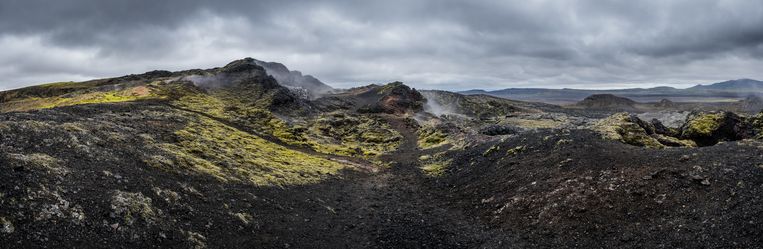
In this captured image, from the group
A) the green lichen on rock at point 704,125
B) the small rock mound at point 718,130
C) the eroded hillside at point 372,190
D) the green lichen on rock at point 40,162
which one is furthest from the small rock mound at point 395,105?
the green lichen on rock at point 40,162

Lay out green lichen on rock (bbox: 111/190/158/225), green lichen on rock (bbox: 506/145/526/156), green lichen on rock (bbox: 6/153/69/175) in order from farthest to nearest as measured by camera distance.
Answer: green lichen on rock (bbox: 506/145/526/156)
green lichen on rock (bbox: 6/153/69/175)
green lichen on rock (bbox: 111/190/158/225)

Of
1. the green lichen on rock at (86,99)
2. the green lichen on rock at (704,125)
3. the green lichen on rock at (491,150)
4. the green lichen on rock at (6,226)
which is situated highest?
the green lichen on rock at (86,99)

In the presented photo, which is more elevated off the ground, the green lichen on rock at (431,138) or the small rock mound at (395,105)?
the small rock mound at (395,105)

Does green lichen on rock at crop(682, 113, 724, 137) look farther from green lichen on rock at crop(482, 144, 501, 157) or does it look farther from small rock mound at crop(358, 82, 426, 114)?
small rock mound at crop(358, 82, 426, 114)

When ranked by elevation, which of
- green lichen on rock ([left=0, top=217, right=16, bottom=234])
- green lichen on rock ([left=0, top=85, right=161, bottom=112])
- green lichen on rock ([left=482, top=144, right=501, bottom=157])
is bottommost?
green lichen on rock ([left=482, top=144, right=501, bottom=157])

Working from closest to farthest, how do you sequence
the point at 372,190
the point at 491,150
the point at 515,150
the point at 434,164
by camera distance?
the point at 372,190, the point at 515,150, the point at 491,150, the point at 434,164

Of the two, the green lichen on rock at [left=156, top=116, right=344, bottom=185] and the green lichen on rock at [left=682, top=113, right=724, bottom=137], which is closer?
the green lichen on rock at [left=156, top=116, right=344, bottom=185]

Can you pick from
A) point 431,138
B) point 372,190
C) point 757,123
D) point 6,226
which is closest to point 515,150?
point 372,190

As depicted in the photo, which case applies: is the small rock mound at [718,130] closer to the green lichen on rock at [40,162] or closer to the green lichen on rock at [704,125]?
the green lichen on rock at [704,125]

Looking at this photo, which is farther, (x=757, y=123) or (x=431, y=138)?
(x=431, y=138)

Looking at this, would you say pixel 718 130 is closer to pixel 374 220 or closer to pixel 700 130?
pixel 700 130

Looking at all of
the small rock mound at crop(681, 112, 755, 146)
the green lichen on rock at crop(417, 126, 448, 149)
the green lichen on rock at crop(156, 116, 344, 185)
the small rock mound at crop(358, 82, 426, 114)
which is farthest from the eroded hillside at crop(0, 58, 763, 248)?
the small rock mound at crop(358, 82, 426, 114)

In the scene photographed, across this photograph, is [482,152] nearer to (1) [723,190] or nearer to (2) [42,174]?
(1) [723,190]

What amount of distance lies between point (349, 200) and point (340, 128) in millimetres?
50790
